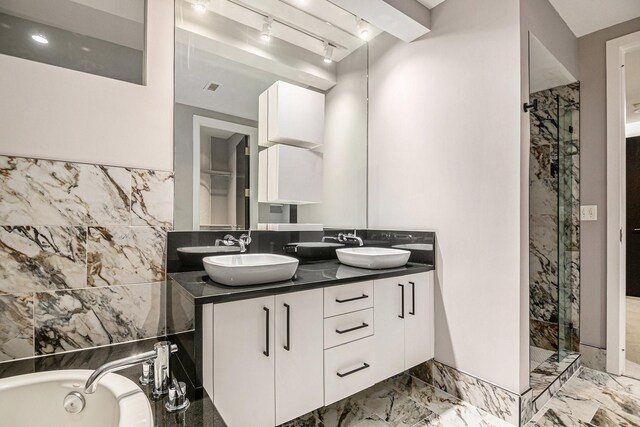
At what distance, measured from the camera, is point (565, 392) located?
2.00 m

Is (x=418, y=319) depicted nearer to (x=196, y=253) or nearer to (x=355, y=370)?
(x=355, y=370)

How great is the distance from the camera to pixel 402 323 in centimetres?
188

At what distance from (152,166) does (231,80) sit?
30.4 inches

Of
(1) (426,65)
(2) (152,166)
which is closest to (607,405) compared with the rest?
(1) (426,65)

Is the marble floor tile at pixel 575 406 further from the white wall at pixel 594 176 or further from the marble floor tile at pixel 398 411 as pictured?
the white wall at pixel 594 176

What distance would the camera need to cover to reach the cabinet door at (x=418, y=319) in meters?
1.92

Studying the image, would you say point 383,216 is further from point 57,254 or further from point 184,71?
point 57,254

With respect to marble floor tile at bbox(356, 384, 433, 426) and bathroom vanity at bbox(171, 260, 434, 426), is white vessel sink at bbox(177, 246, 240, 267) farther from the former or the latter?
marble floor tile at bbox(356, 384, 433, 426)

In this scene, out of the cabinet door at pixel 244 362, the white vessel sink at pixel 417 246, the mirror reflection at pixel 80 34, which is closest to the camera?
the cabinet door at pixel 244 362

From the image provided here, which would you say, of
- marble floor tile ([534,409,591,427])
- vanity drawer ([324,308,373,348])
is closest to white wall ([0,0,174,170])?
vanity drawer ([324,308,373,348])

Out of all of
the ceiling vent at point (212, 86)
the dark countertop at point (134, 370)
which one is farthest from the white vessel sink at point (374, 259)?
the ceiling vent at point (212, 86)

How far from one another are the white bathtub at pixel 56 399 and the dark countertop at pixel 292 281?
39 cm

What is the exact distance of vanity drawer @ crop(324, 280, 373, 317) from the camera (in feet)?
5.09

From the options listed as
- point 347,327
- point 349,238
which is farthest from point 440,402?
point 349,238
